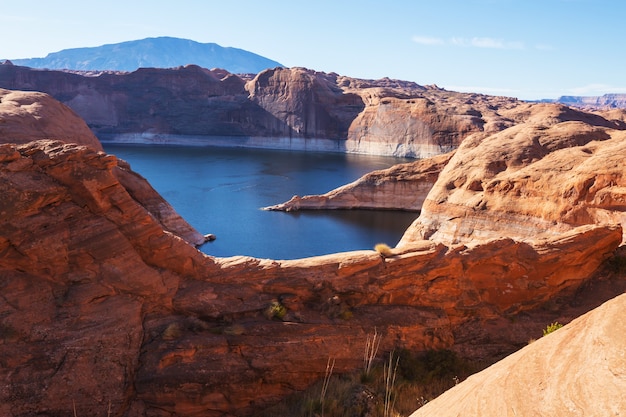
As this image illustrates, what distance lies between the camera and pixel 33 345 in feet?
32.1

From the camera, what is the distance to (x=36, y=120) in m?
33.0

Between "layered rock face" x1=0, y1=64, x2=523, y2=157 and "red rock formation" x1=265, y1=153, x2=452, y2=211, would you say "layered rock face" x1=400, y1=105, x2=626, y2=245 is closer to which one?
"red rock formation" x1=265, y1=153, x2=452, y2=211

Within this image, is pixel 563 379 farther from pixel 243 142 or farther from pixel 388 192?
pixel 243 142

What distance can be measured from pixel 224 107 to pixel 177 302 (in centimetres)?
11494

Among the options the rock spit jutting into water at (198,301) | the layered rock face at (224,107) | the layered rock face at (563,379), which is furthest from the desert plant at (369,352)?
the layered rock face at (224,107)

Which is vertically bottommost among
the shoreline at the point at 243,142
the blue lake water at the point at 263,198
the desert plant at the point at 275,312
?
the blue lake water at the point at 263,198

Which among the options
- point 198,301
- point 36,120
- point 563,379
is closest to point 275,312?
point 198,301

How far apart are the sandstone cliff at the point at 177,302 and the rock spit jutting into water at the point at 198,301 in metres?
0.03

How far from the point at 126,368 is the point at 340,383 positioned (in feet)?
15.5

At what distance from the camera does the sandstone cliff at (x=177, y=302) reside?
9.93 meters

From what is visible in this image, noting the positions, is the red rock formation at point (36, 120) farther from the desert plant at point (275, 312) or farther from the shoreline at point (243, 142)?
the shoreline at point (243, 142)

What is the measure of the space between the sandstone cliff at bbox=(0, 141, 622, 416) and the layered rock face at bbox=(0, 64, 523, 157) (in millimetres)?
93027

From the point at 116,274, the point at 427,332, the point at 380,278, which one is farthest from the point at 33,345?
the point at 427,332

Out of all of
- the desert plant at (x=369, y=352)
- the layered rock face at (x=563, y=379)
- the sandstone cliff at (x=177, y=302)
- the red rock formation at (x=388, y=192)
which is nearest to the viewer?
the layered rock face at (x=563, y=379)
